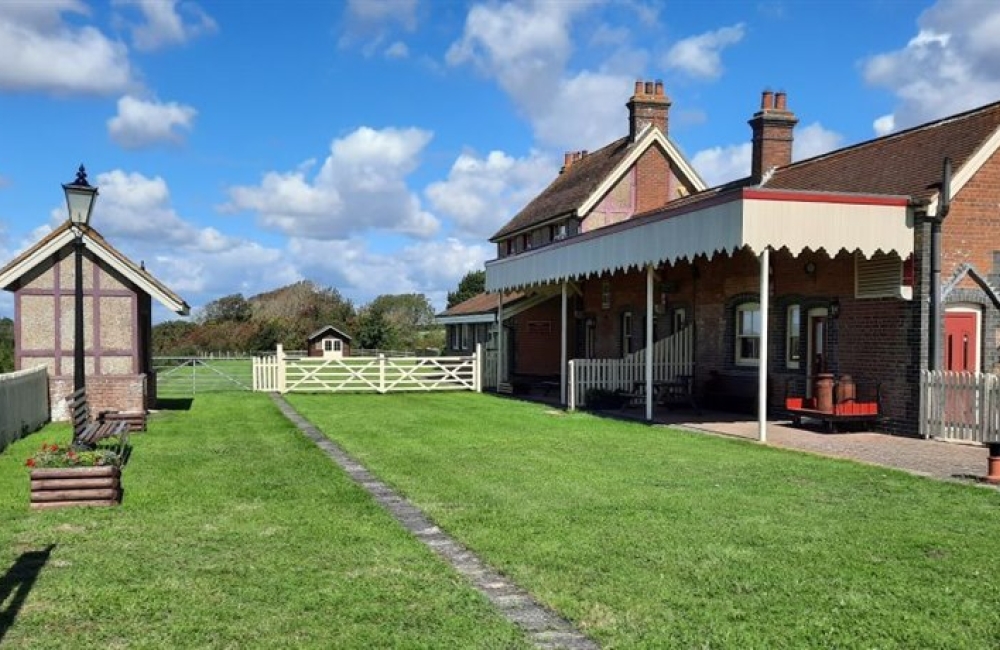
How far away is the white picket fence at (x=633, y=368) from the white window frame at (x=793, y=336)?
3616 mm

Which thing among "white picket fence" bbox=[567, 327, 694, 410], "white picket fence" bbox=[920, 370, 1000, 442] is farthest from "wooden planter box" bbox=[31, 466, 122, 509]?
"white picket fence" bbox=[567, 327, 694, 410]

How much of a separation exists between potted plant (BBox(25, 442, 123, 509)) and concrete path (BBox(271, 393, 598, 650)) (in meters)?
2.69

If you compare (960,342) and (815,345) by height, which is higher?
(960,342)

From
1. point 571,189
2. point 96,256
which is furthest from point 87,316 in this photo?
point 571,189

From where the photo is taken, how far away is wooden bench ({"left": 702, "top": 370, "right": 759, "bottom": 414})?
65.6 ft

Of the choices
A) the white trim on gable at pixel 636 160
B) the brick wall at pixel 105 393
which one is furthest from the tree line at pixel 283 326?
the brick wall at pixel 105 393

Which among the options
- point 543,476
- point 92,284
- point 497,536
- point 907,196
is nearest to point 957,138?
point 907,196

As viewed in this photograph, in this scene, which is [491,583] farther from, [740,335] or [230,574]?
[740,335]

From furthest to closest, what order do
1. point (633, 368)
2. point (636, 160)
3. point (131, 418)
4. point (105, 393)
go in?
1. point (636, 160)
2. point (633, 368)
3. point (105, 393)
4. point (131, 418)

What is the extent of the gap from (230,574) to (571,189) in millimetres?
29799

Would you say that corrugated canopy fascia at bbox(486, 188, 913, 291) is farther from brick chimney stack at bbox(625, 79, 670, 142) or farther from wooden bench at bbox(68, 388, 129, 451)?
brick chimney stack at bbox(625, 79, 670, 142)

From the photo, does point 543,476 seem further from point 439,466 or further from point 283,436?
point 283,436

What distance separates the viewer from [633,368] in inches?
918

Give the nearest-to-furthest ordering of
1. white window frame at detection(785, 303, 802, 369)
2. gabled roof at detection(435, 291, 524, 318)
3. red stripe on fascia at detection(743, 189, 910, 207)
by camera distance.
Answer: red stripe on fascia at detection(743, 189, 910, 207) < white window frame at detection(785, 303, 802, 369) < gabled roof at detection(435, 291, 524, 318)
